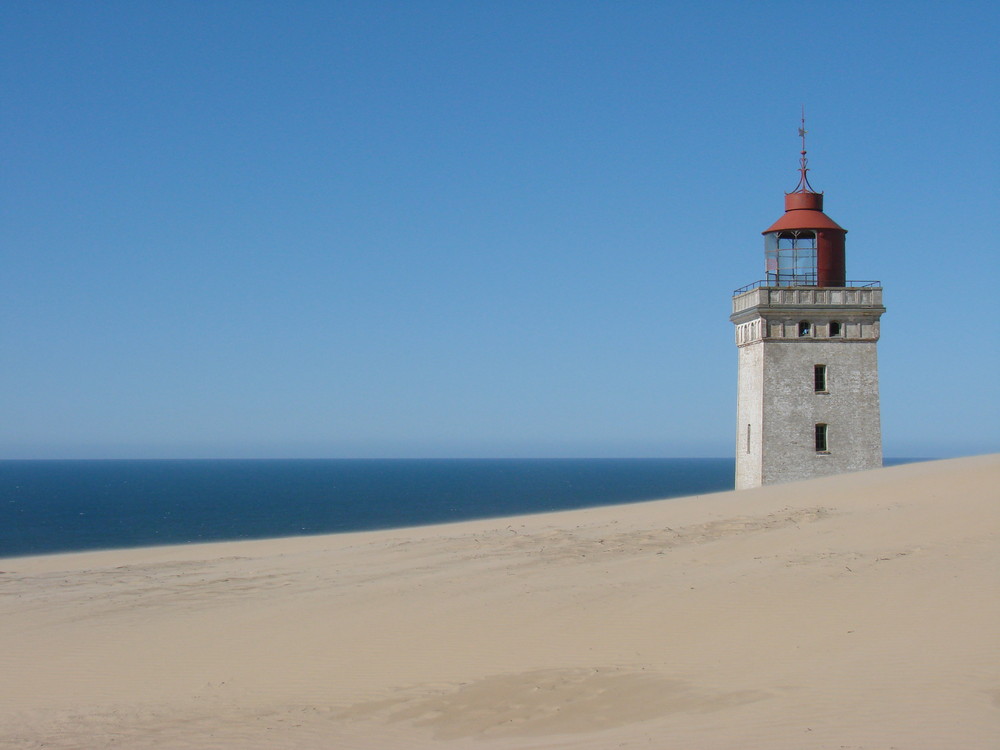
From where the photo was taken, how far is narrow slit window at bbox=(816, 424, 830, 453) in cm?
3338

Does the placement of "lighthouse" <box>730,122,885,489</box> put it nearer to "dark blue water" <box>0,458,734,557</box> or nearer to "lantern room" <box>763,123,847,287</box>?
"lantern room" <box>763,123,847,287</box>

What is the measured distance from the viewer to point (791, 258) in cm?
3500

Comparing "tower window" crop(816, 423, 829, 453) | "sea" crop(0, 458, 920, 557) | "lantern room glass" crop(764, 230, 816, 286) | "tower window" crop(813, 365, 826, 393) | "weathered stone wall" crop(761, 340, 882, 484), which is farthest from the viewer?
"sea" crop(0, 458, 920, 557)

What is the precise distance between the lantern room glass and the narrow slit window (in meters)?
4.99

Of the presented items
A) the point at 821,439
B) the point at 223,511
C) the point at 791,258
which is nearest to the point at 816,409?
the point at 821,439

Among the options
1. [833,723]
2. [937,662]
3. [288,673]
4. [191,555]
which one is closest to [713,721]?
[833,723]

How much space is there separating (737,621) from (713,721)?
13.0 ft

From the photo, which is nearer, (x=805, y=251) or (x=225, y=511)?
(x=805, y=251)

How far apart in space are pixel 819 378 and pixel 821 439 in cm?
202

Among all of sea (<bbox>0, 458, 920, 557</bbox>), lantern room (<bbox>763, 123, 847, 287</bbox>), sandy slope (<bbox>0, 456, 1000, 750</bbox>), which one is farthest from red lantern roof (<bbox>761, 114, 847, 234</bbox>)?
sea (<bbox>0, 458, 920, 557</bbox>)

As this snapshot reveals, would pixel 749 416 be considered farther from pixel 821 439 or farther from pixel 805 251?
pixel 805 251

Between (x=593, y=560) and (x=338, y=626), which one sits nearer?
(x=338, y=626)

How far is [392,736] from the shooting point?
10195 millimetres

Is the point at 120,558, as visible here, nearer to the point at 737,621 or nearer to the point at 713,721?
the point at 737,621
